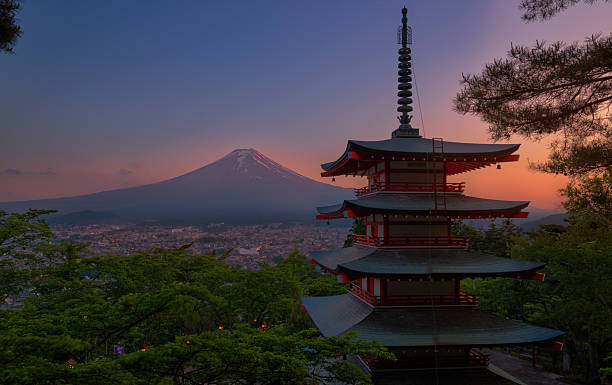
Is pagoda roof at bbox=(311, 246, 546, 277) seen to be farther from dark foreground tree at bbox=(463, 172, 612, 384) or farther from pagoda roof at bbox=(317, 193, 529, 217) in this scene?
dark foreground tree at bbox=(463, 172, 612, 384)

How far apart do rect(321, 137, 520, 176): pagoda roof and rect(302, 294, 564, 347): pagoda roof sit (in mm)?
5359

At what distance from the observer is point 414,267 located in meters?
11.8

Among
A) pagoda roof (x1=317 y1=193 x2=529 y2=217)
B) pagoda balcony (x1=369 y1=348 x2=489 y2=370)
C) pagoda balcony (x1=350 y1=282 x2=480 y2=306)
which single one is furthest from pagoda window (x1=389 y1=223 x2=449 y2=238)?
pagoda balcony (x1=369 y1=348 x2=489 y2=370)

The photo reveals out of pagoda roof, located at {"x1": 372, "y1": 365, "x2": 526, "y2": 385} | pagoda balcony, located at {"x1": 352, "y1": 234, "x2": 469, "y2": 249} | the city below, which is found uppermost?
pagoda balcony, located at {"x1": 352, "y1": 234, "x2": 469, "y2": 249}

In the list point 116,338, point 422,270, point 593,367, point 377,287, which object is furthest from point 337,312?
point 593,367

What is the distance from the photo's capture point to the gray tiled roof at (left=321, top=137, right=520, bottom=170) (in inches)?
506

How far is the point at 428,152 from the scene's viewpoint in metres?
12.9

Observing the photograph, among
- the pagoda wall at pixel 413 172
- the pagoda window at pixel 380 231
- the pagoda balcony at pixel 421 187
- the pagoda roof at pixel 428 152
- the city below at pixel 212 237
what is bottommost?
the city below at pixel 212 237

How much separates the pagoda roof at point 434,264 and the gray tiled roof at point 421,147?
3621 millimetres

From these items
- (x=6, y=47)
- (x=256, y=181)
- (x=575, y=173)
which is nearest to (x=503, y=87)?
(x=575, y=173)

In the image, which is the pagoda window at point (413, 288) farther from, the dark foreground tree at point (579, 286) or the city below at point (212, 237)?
the city below at point (212, 237)

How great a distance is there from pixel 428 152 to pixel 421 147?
3.23 feet

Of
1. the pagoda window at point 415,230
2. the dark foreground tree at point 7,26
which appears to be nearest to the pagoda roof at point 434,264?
the pagoda window at point 415,230

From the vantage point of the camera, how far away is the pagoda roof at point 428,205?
1233 cm
